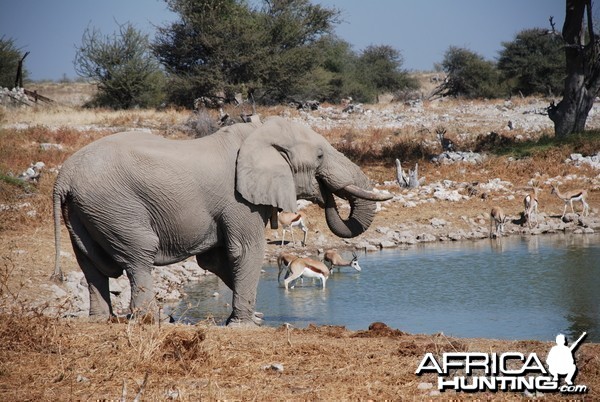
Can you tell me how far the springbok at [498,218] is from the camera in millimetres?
19844

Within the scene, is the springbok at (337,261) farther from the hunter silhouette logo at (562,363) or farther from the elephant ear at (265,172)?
the hunter silhouette logo at (562,363)

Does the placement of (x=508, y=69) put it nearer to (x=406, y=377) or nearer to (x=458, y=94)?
(x=458, y=94)

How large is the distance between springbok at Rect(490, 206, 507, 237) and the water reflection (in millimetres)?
824

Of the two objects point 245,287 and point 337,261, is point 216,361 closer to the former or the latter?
point 245,287

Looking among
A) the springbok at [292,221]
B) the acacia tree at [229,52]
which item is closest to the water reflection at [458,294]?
the springbok at [292,221]

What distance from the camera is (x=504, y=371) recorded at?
6316mm

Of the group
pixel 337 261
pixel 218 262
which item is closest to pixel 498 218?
pixel 337 261

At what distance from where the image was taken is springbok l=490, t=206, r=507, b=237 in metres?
19.8

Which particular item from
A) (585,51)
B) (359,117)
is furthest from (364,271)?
(359,117)

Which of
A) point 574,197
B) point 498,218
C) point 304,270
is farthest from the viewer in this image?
point 574,197

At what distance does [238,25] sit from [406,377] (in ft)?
125

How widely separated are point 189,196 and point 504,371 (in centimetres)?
421

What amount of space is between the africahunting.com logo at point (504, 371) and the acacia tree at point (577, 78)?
858 inches

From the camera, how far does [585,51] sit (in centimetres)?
2700
